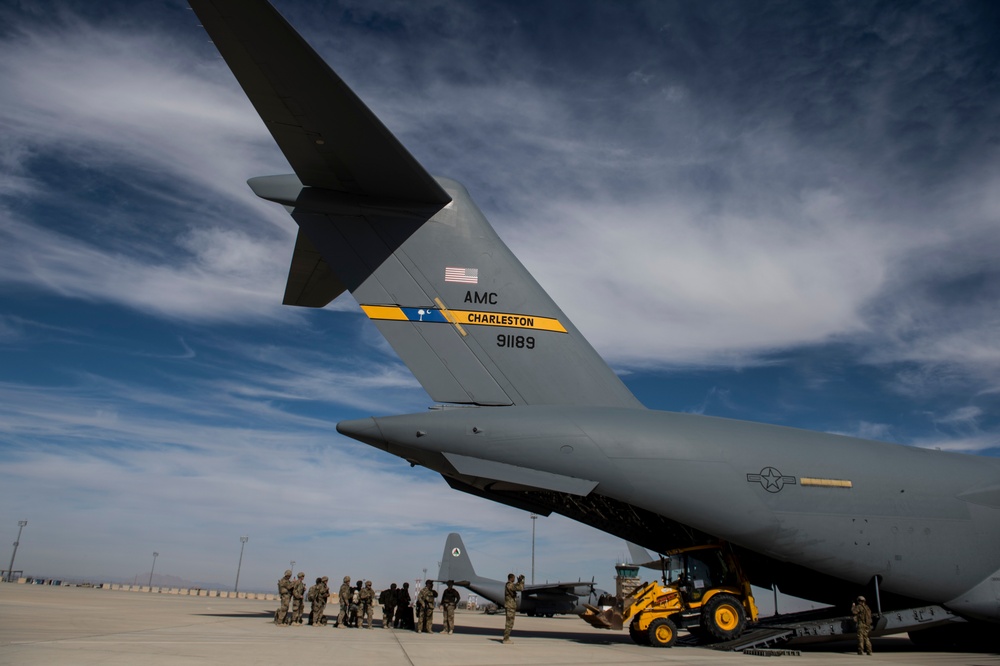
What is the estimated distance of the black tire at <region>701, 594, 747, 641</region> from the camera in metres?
7.91

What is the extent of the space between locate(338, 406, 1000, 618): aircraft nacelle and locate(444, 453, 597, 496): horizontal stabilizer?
1cm

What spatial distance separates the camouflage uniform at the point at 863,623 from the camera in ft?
25.7

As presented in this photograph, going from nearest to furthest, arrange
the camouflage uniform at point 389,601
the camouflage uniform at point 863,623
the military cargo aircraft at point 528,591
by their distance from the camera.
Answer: the camouflage uniform at point 863,623
the camouflage uniform at point 389,601
the military cargo aircraft at point 528,591

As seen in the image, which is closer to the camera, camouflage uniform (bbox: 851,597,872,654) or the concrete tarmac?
the concrete tarmac

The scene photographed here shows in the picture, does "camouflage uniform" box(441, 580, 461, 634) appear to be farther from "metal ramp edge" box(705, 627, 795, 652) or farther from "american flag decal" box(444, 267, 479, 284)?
"american flag decal" box(444, 267, 479, 284)

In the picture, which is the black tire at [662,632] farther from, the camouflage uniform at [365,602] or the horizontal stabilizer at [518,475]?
the camouflage uniform at [365,602]

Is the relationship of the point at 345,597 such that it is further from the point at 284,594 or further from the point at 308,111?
the point at 308,111

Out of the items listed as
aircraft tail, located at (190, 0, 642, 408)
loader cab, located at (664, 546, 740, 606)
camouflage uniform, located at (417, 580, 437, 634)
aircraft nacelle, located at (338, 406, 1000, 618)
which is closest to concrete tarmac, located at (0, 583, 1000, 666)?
loader cab, located at (664, 546, 740, 606)

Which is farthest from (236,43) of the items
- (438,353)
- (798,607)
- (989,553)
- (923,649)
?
(923,649)

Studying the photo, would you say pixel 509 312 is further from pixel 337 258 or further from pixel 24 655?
pixel 24 655

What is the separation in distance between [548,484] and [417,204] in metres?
3.43

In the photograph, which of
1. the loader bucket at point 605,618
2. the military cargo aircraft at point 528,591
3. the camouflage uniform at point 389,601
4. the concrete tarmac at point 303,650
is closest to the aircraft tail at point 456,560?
the military cargo aircraft at point 528,591

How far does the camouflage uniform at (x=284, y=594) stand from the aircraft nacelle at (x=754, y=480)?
3.59 metres

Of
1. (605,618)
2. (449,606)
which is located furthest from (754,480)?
(605,618)
